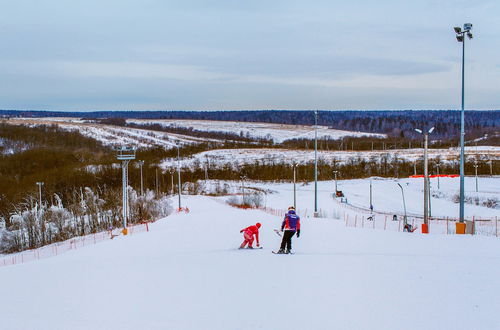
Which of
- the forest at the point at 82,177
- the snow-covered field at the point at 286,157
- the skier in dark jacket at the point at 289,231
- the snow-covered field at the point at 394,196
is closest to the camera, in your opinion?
the skier in dark jacket at the point at 289,231

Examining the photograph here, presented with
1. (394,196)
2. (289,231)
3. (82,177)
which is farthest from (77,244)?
(82,177)

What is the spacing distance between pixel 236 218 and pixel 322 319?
81.1 feet

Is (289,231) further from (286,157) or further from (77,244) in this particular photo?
(286,157)

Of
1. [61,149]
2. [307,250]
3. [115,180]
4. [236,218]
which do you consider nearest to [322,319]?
[307,250]

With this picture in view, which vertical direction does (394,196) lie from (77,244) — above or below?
below

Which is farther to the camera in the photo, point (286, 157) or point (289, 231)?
point (286, 157)

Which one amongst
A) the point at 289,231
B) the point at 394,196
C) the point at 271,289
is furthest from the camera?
the point at 394,196

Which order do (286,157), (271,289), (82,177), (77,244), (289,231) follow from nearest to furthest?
1. (271,289)
2. (289,231)
3. (77,244)
4. (82,177)
5. (286,157)

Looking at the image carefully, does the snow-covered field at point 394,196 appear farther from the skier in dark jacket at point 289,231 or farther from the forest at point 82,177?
the skier in dark jacket at point 289,231

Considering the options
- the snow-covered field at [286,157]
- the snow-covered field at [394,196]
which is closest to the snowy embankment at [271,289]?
the snow-covered field at [394,196]

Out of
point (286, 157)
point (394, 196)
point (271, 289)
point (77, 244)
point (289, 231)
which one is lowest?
point (394, 196)

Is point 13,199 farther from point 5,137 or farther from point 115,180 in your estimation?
point 5,137

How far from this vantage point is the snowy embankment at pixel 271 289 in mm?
10062

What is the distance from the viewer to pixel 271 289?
485 inches
